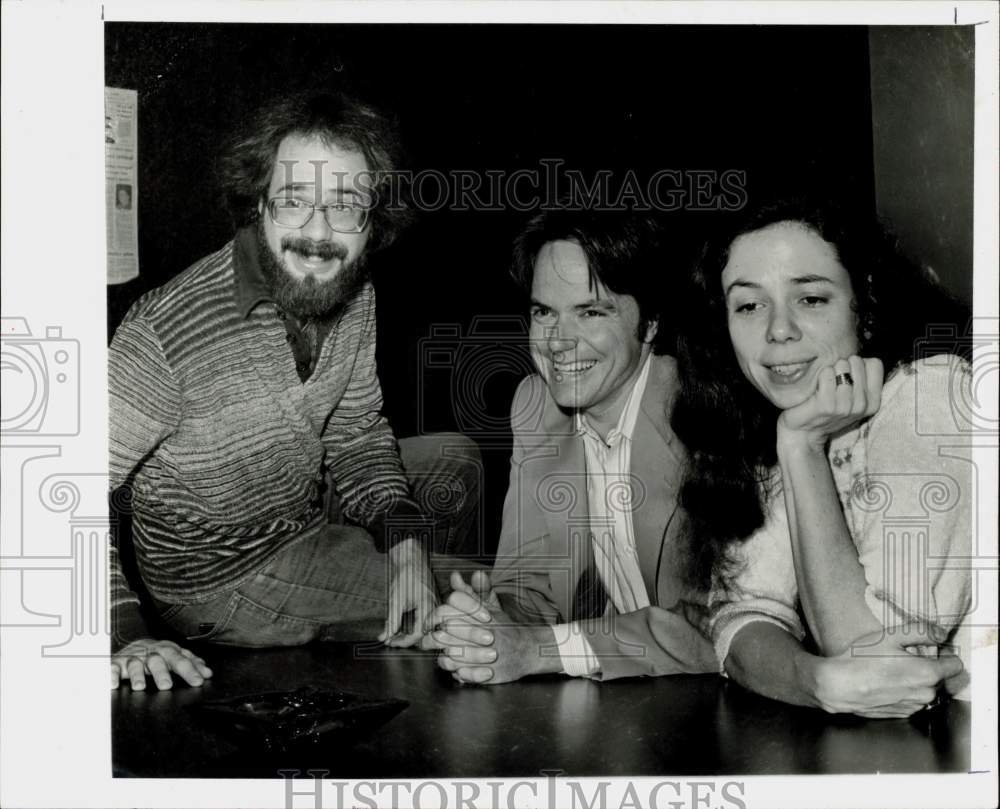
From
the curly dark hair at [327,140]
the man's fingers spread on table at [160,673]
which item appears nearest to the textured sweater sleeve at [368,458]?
the curly dark hair at [327,140]

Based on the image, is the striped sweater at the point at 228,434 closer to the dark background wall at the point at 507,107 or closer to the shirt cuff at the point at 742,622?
the dark background wall at the point at 507,107

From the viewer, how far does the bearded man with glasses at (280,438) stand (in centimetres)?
296

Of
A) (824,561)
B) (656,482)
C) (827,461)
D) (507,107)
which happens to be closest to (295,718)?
(656,482)

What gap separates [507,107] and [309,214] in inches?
22.8

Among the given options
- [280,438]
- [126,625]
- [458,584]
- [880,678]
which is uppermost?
[280,438]

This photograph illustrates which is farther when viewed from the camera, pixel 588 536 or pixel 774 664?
pixel 588 536

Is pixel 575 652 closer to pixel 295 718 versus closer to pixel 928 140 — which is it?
pixel 295 718

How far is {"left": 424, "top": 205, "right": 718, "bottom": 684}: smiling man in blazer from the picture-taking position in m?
2.94

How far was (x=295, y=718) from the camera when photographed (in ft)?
9.36

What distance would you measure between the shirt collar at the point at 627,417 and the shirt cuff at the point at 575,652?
0.49 metres

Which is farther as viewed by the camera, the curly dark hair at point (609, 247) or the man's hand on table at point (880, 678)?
the curly dark hair at point (609, 247)

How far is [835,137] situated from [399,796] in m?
1.99

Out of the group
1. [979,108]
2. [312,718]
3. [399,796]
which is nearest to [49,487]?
[312,718]

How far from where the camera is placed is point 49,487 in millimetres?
3020
